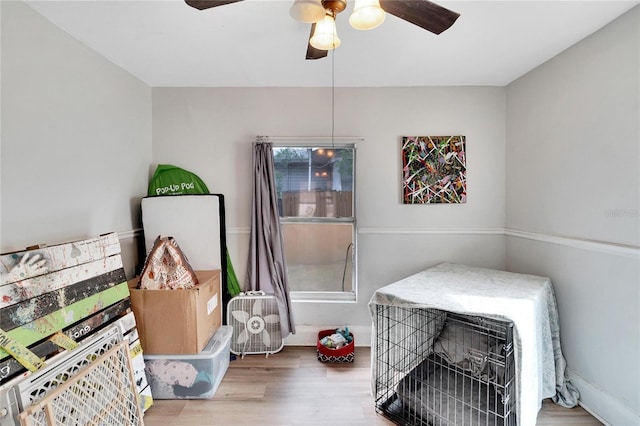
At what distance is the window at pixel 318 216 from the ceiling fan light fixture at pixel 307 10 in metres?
1.60

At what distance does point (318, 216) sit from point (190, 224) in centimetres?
112

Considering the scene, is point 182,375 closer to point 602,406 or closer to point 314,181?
point 314,181

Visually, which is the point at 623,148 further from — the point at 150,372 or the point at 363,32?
the point at 150,372

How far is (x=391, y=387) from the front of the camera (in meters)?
1.96

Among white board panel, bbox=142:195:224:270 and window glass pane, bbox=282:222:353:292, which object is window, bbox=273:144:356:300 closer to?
window glass pane, bbox=282:222:353:292

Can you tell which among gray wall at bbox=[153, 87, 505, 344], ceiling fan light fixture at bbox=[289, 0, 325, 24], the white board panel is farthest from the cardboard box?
ceiling fan light fixture at bbox=[289, 0, 325, 24]

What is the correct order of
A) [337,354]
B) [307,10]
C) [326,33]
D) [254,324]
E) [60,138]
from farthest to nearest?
[254,324]
[337,354]
[60,138]
[326,33]
[307,10]

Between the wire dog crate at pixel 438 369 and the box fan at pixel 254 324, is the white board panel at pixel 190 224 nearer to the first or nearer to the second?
the box fan at pixel 254 324

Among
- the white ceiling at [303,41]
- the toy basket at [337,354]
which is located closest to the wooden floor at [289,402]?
the toy basket at [337,354]

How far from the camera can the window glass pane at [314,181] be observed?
108 inches

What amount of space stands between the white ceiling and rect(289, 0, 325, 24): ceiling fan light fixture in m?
0.54

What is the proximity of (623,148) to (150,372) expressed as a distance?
326 centimetres

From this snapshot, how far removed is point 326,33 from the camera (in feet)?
4.11

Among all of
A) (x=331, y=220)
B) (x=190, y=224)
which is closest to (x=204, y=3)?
(x=190, y=224)
